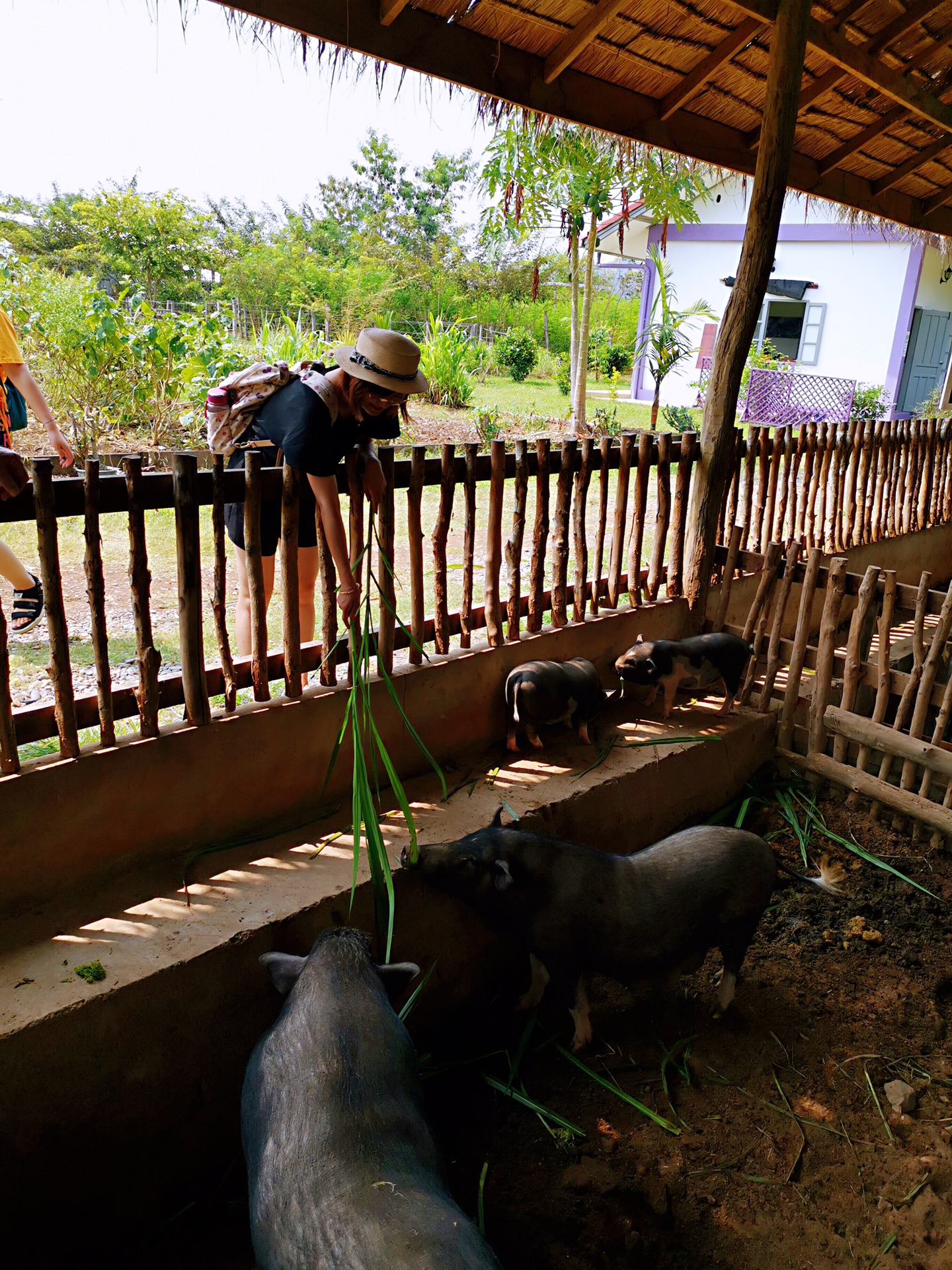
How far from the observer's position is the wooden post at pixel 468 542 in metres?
3.91

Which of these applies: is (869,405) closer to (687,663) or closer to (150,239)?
(687,663)

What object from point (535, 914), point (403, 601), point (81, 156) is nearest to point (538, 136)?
point (403, 601)

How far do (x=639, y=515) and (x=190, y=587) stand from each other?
2.69 m

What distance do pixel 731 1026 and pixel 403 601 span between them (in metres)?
3.48

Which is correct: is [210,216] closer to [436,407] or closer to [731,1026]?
[436,407]

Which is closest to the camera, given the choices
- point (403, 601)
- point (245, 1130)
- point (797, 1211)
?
point (245, 1130)

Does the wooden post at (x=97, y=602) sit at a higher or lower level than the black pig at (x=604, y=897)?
higher

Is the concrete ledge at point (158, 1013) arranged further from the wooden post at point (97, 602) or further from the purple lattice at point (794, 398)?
the purple lattice at point (794, 398)

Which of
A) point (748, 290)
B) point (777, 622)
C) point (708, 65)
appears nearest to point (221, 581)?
point (777, 622)

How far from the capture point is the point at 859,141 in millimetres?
6461

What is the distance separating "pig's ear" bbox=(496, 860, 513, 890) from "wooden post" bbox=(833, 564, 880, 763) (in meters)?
2.47

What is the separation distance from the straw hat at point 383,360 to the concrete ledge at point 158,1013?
182 cm

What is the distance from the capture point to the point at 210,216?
59.4 ft

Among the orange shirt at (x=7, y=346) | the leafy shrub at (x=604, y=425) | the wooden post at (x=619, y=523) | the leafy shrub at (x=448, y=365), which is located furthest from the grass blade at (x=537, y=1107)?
the leafy shrub at (x=448, y=365)
